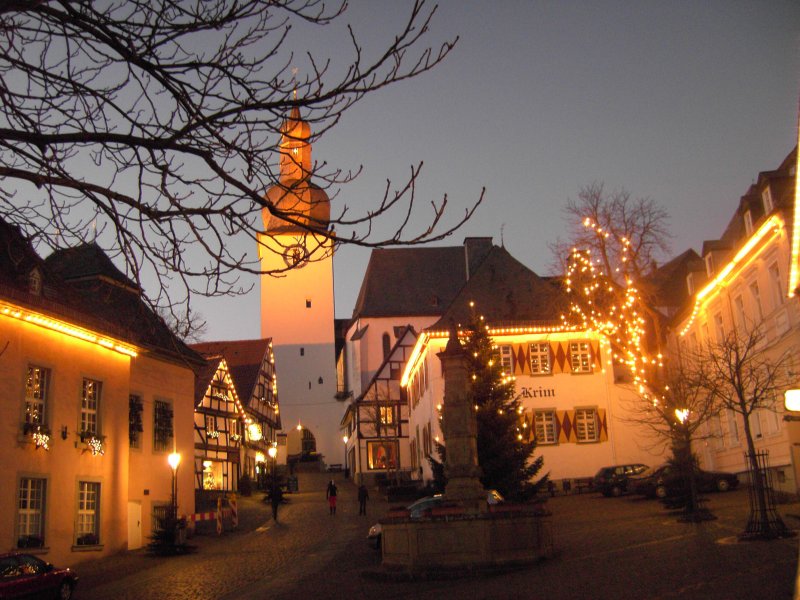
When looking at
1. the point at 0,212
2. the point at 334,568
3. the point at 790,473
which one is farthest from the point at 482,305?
the point at 0,212

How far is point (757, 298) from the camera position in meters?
30.4

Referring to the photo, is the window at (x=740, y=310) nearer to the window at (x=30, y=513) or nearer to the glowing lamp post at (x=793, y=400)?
the window at (x=30, y=513)

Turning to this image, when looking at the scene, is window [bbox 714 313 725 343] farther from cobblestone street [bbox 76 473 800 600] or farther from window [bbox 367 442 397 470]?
window [bbox 367 442 397 470]

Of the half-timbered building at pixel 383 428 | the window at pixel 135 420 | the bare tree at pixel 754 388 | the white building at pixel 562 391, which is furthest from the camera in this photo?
the half-timbered building at pixel 383 428

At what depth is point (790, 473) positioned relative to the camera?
1085 inches

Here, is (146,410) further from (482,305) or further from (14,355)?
(482,305)

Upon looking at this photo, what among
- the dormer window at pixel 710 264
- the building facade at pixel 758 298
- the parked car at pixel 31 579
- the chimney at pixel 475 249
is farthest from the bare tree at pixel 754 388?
the chimney at pixel 475 249

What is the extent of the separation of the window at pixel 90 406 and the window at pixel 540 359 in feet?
68.1

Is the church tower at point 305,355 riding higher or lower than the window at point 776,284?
higher

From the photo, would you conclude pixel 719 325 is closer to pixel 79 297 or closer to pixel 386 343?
pixel 79 297

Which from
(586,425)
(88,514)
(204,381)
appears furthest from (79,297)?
(586,425)

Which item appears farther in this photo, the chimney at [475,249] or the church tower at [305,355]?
the church tower at [305,355]

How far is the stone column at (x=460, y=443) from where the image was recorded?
2042cm

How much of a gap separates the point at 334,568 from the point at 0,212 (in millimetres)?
13820
